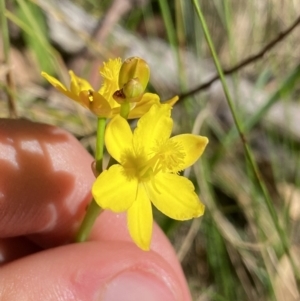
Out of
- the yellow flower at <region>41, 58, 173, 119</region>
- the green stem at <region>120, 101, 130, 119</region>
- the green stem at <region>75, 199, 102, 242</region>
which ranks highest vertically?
the green stem at <region>120, 101, 130, 119</region>

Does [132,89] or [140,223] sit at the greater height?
[132,89]

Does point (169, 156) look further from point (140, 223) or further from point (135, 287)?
point (135, 287)

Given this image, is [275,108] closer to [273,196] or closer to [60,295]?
[273,196]

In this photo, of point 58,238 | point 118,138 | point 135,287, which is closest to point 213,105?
point 58,238

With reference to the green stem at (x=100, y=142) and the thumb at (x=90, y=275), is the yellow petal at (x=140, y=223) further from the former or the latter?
the thumb at (x=90, y=275)

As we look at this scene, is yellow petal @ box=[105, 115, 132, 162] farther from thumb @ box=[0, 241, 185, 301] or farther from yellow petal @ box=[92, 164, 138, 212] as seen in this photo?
thumb @ box=[0, 241, 185, 301]

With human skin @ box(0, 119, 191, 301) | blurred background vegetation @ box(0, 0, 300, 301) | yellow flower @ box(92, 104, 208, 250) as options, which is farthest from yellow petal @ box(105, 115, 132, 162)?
blurred background vegetation @ box(0, 0, 300, 301)

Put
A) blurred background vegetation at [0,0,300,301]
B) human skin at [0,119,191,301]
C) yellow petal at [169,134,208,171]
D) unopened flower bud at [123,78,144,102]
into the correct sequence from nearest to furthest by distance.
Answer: unopened flower bud at [123,78,144,102], yellow petal at [169,134,208,171], human skin at [0,119,191,301], blurred background vegetation at [0,0,300,301]
